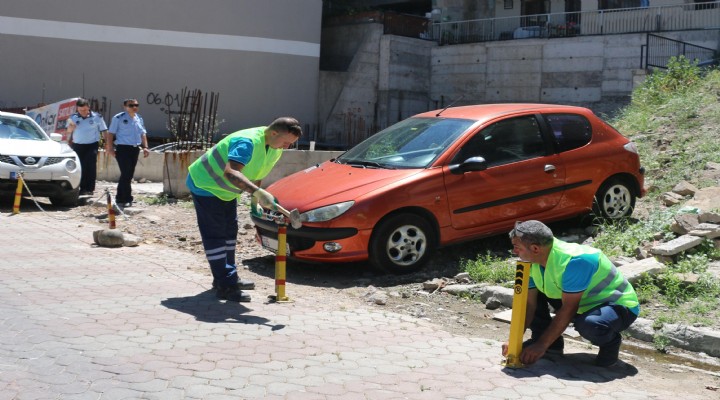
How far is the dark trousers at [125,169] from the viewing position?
40.8ft

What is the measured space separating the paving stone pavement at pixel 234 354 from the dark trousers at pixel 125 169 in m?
4.83

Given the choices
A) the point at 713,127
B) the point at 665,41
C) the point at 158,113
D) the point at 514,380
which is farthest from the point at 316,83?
the point at 514,380

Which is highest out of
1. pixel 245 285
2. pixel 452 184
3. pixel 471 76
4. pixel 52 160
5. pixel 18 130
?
pixel 471 76

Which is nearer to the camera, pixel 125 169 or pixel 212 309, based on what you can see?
pixel 212 309

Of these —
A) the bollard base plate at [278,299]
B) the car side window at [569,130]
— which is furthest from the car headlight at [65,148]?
the car side window at [569,130]

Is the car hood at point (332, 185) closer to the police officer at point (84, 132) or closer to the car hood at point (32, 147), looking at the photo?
the car hood at point (32, 147)

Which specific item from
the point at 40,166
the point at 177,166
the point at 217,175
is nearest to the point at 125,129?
the point at 177,166

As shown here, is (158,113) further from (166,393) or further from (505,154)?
(166,393)

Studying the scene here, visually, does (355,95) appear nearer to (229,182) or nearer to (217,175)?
(217,175)

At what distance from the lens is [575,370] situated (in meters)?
5.45

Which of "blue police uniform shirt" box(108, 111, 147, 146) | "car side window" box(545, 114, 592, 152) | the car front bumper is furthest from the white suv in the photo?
"car side window" box(545, 114, 592, 152)

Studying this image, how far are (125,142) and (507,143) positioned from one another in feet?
20.4

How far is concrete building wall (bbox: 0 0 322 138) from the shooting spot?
949 inches

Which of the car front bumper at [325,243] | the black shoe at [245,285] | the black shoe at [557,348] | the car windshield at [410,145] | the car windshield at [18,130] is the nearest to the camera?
the black shoe at [557,348]
